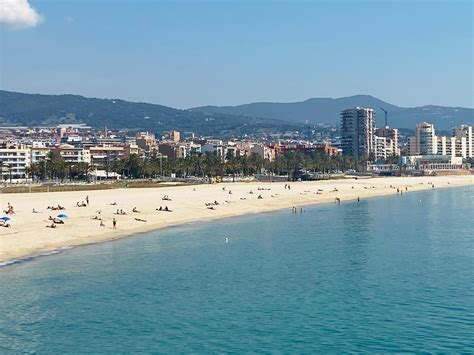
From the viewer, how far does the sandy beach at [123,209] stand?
122 feet

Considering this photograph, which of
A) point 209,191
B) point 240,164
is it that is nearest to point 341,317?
point 209,191

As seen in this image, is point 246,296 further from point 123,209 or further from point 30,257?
point 123,209

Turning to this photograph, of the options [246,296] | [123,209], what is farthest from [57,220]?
[246,296]

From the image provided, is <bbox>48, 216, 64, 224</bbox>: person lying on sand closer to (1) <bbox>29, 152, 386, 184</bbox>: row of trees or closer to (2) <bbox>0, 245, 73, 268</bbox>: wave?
(2) <bbox>0, 245, 73, 268</bbox>: wave

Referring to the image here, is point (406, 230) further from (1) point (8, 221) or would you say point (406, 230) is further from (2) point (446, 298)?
(1) point (8, 221)

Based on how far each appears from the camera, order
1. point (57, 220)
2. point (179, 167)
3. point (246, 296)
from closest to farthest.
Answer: point (246, 296) < point (57, 220) < point (179, 167)

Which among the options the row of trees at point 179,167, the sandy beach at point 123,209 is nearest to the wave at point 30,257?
the sandy beach at point 123,209

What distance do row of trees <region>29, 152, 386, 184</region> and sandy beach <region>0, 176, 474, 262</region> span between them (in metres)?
28.1

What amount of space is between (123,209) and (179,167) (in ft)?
202

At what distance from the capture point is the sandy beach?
122 ft

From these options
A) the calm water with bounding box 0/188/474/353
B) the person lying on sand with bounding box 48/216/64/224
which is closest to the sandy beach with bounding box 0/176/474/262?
the person lying on sand with bounding box 48/216/64/224

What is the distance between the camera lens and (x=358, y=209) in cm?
6481

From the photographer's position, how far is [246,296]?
23734 millimetres

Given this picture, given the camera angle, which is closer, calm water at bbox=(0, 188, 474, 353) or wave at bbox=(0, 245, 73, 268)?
calm water at bbox=(0, 188, 474, 353)
